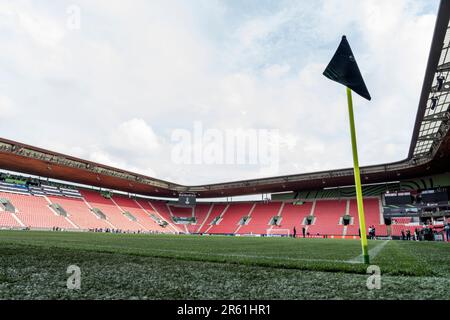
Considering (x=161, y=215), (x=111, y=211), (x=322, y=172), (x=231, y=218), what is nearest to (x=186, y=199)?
(x=161, y=215)

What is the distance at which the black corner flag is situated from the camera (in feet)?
14.1

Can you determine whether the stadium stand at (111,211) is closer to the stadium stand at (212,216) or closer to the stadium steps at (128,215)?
the stadium steps at (128,215)

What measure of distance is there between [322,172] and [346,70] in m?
34.1

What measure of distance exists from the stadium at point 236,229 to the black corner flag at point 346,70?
261 cm

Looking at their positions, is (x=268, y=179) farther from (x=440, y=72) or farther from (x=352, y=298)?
(x=352, y=298)

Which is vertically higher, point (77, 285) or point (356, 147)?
point (356, 147)

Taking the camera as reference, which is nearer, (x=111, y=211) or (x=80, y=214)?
(x=80, y=214)

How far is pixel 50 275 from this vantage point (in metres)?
2.78

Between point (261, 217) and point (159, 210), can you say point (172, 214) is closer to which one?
point (159, 210)

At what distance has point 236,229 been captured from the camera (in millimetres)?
45375

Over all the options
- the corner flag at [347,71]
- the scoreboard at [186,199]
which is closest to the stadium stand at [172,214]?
the scoreboard at [186,199]

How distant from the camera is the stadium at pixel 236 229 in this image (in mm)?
2412

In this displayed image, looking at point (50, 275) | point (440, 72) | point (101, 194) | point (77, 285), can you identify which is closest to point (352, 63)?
point (77, 285)

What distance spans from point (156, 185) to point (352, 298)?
44167mm
